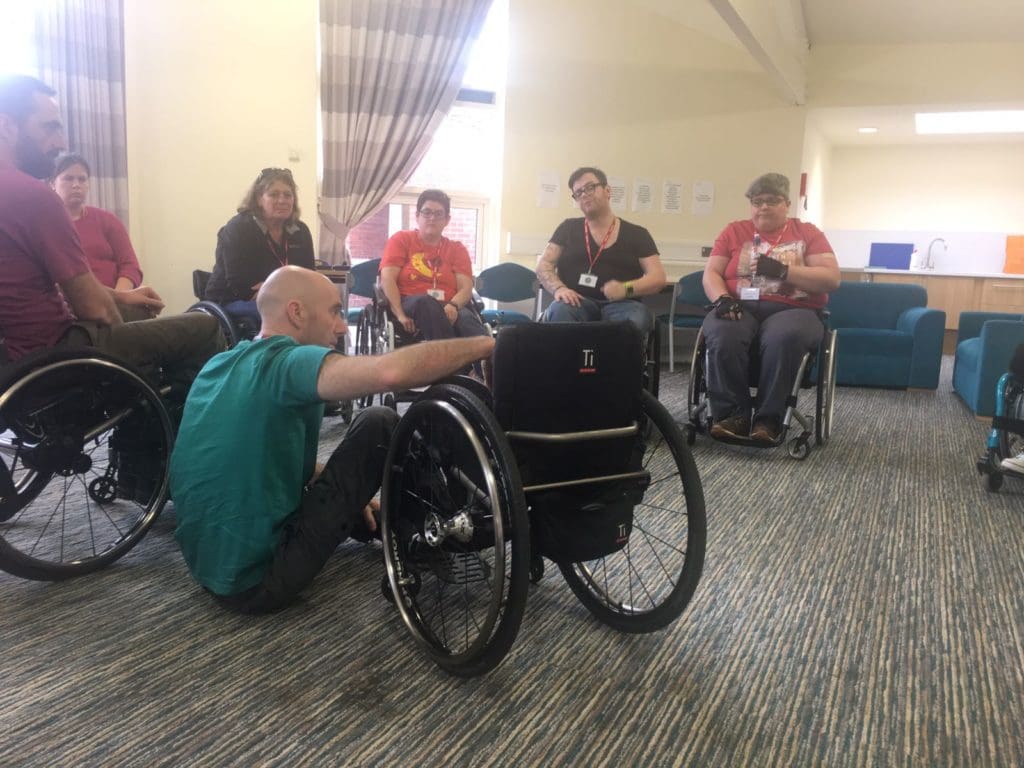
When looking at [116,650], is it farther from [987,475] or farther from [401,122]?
[401,122]

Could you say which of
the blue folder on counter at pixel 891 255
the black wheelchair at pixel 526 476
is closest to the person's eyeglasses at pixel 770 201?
Answer: the black wheelchair at pixel 526 476

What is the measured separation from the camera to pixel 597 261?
131 inches

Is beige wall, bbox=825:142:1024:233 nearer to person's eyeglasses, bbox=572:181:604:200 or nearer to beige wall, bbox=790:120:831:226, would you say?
beige wall, bbox=790:120:831:226

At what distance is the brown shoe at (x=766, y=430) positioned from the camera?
298cm

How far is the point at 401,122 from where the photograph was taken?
5.05 m

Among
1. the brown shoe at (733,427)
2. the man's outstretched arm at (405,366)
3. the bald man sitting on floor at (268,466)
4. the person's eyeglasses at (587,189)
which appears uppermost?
the person's eyeglasses at (587,189)

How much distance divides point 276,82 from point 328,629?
3701 millimetres

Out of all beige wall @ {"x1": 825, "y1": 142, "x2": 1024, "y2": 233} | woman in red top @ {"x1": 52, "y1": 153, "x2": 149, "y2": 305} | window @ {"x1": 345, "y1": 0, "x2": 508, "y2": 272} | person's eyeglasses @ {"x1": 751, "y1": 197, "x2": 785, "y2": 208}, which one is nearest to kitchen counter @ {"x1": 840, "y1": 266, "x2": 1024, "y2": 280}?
beige wall @ {"x1": 825, "y1": 142, "x2": 1024, "y2": 233}

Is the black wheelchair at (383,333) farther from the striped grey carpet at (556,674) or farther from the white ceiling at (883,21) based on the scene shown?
the white ceiling at (883,21)

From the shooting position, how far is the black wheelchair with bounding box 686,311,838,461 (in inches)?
119

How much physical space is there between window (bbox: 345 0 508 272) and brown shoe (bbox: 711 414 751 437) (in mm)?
3144

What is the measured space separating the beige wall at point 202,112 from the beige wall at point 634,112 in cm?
183

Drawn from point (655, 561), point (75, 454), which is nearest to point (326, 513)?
point (75, 454)

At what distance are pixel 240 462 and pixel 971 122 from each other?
839 cm
